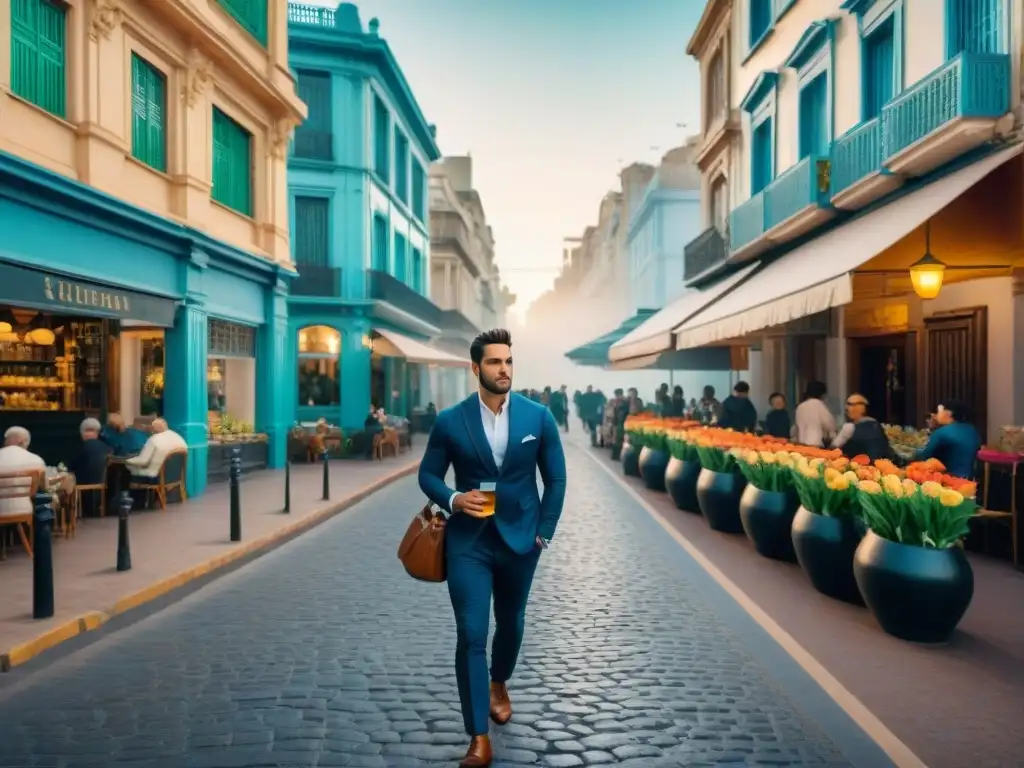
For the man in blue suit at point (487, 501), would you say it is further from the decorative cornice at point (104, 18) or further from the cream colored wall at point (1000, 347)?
the decorative cornice at point (104, 18)

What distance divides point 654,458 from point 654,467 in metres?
0.15

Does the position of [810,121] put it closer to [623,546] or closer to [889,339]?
[889,339]

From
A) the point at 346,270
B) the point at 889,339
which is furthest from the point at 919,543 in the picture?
the point at 346,270

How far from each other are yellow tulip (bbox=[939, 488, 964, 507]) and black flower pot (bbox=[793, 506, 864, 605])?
1.16 m

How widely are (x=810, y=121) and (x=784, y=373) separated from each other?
5745mm

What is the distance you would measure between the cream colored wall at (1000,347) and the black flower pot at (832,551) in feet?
20.9

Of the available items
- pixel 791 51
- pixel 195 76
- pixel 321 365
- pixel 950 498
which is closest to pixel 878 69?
pixel 791 51

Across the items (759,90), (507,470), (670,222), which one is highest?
(670,222)

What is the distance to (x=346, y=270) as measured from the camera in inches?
1080

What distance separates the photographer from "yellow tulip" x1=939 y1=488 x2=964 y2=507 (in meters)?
5.80

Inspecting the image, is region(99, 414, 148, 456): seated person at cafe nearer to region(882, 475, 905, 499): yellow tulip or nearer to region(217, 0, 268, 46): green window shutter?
region(217, 0, 268, 46): green window shutter

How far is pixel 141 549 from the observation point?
31.2ft

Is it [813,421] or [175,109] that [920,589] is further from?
[175,109]

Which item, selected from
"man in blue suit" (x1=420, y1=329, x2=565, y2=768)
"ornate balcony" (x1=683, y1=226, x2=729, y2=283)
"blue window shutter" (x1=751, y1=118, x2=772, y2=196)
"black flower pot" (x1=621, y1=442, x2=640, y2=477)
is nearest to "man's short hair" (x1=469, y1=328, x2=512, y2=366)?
"man in blue suit" (x1=420, y1=329, x2=565, y2=768)
